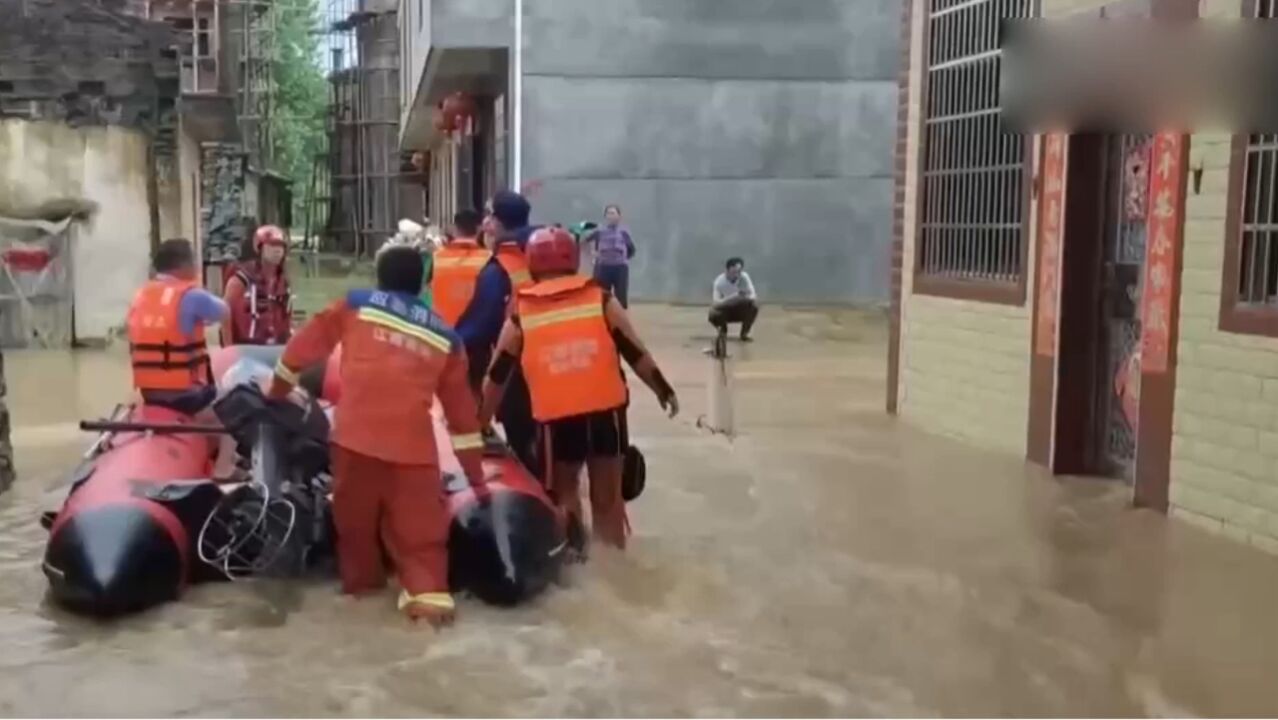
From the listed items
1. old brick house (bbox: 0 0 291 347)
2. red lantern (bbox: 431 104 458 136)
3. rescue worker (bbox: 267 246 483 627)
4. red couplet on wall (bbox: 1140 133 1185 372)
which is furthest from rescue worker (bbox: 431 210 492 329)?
red lantern (bbox: 431 104 458 136)

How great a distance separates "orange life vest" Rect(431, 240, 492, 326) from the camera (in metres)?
9.15

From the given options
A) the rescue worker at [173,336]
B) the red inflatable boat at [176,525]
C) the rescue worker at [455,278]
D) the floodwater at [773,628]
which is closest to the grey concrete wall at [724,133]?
the rescue worker at [455,278]

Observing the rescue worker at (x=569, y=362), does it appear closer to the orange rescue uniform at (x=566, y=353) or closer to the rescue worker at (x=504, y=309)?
the orange rescue uniform at (x=566, y=353)

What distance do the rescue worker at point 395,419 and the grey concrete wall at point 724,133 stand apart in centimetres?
1773

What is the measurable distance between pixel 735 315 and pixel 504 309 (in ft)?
36.9

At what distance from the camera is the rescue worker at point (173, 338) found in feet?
26.0

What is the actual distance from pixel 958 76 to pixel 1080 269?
2.63m

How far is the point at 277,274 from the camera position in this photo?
1021 centimetres

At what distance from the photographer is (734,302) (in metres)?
19.4

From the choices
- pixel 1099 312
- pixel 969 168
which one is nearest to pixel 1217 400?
pixel 1099 312

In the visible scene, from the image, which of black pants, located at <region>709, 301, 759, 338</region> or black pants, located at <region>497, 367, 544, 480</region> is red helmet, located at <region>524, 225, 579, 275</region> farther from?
black pants, located at <region>709, 301, 759, 338</region>

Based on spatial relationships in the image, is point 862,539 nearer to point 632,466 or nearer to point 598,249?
point 632,466

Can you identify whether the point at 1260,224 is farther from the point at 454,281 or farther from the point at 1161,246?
the point at 454,281

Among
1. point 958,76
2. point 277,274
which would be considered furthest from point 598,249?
point 277,274
